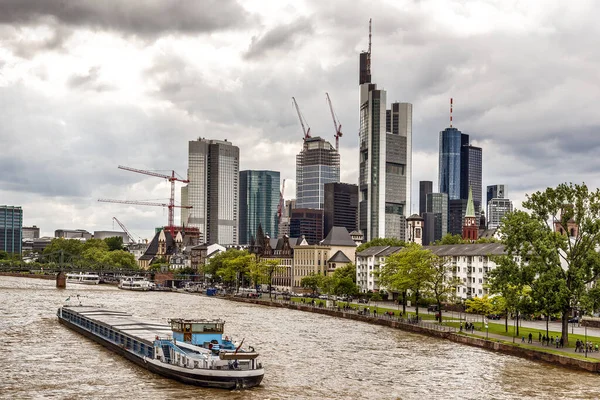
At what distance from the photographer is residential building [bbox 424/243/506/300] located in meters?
162

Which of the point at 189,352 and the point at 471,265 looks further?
the point at 471,265

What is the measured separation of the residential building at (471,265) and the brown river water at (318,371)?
167 feet

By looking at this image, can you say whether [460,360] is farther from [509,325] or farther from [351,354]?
[509,325]

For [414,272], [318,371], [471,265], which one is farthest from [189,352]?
[471,265]

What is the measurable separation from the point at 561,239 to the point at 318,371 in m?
37.2

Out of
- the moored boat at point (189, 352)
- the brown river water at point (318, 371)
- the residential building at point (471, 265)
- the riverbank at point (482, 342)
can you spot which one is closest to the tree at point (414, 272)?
the riverbank at point (482, 342)

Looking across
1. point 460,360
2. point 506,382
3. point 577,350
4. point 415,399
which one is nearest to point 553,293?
point 577,350

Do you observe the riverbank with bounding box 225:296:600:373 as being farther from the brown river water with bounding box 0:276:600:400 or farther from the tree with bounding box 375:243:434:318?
the tree with bounding box 375:243:434:318

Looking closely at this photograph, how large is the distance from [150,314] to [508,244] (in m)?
71.5

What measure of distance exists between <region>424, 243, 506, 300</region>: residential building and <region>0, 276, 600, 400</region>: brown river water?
51040 mm

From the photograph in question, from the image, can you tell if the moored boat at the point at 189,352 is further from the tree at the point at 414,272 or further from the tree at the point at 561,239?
the tree at the point at 414,272

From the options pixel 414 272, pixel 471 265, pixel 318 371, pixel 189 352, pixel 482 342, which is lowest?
pixel 318 371

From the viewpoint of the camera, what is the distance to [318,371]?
252 ft

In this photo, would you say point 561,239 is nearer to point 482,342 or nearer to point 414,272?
point 482,342
